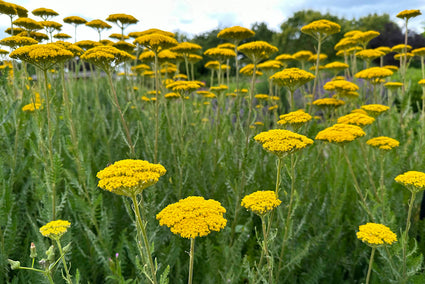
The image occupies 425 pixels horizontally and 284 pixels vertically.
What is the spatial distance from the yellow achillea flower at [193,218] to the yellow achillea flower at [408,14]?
3058 millimetres

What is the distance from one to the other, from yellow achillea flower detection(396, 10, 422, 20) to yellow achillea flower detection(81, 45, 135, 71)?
272cm

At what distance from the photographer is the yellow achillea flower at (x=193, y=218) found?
91 centimetres

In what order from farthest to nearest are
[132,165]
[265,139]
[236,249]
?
[236,249] < [265,139] < [132,165]

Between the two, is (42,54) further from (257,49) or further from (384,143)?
(384,143)

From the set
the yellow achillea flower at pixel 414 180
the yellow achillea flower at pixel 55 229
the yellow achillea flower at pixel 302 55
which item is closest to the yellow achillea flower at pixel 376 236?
the yellow achillea flower at pixel 414 180

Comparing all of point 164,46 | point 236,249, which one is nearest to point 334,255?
point 236,249

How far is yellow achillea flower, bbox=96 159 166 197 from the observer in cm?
89

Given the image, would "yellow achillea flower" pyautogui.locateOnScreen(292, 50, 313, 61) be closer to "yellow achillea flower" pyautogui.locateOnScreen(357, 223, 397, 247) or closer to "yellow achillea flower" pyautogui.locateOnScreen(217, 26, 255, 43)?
"yellow achillea flower" pyautogui.locateOnScreen(217, 26, 255, 43)

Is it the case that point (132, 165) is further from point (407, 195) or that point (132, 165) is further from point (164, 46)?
point (407, 195)

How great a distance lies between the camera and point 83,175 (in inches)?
70.8

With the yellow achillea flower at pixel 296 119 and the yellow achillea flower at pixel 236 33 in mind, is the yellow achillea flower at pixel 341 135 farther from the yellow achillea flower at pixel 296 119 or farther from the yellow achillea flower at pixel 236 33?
the yellow achillea flower at pixel 236 33

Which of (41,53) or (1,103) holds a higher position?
(41,53)

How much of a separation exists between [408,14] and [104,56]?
2.87 meters

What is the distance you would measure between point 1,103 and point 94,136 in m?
0.76
